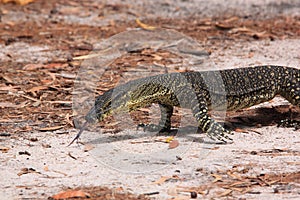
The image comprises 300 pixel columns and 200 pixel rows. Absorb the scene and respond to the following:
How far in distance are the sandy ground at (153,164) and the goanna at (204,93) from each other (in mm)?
308

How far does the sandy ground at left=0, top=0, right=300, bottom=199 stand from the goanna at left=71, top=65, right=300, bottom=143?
1.01 feet

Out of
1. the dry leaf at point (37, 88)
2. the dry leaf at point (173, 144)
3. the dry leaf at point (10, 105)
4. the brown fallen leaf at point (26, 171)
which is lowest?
the brown fallen leaf at point (26, 171)

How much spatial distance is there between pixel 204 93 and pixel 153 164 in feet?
4.65

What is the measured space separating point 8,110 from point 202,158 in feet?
9.67

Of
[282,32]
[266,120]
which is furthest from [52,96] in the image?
[282,32]

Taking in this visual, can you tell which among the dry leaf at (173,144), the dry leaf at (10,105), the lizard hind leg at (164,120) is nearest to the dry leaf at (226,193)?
the dry leaf at (173,144)

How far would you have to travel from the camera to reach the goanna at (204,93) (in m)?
7.74

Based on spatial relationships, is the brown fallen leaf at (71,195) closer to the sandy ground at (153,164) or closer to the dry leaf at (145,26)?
the sandy ground at (153,164)

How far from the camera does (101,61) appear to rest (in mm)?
11086

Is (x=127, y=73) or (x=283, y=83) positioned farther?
(x=127, y=73)

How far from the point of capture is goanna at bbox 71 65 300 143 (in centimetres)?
774

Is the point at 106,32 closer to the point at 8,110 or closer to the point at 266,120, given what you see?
the point at 8,110

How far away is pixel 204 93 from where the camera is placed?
8.06m

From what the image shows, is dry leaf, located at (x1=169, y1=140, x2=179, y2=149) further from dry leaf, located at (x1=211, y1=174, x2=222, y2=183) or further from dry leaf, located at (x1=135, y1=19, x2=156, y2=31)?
dry leaf, located at (x1=135, y1=19, x2=156, y2=31)
